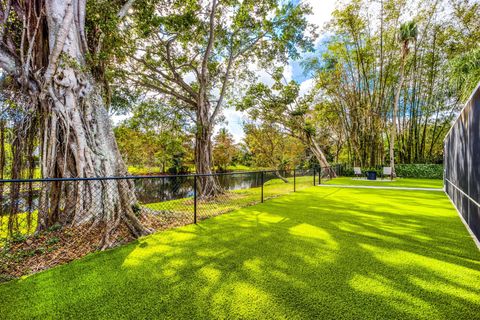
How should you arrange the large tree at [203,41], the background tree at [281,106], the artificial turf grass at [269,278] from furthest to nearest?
the background tree at [281,106] < the large tree at [203,41] < the artificial turf grass at [269,278]

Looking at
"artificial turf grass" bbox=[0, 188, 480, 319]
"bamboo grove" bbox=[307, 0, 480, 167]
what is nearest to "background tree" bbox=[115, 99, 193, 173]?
"artificial turf grass" bbox=[0, 188, 480, 319]

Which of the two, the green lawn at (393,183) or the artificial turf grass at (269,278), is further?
the green lawn at (393,183)

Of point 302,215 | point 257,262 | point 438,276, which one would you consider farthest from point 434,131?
point 257,262

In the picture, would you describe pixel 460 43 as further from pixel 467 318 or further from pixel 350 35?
pixel 467 318

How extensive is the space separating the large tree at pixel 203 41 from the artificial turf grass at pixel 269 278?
4939 millimetres

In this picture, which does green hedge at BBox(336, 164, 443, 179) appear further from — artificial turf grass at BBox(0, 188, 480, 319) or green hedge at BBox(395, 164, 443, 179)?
artificial turf grass at BBox(0, 188, 480, 319)

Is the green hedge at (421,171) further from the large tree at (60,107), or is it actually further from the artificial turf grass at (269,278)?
the large tree at (60,107)

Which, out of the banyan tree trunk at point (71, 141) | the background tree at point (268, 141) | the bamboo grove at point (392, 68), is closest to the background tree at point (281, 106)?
the background tree at point (268, 141)

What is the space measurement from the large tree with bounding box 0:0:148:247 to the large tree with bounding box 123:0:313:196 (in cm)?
260

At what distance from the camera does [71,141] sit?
2.96m

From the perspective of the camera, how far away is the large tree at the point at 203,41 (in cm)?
557

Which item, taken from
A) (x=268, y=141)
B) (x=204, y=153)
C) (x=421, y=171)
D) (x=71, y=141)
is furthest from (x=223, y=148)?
(x=71, y=141)

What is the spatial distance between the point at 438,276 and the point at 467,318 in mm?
597

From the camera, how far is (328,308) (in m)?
1.43
